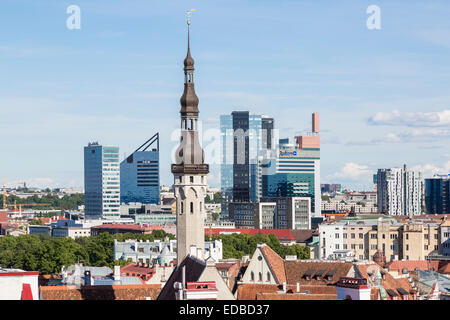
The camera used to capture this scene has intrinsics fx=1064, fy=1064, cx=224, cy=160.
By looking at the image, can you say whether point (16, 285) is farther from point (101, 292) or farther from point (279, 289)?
point (279, 289)

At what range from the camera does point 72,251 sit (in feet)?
422

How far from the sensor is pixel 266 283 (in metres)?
70.3

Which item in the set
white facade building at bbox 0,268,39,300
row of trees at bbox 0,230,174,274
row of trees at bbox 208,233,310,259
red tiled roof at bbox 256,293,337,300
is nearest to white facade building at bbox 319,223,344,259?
row of trees at bbox 208,233,310,259

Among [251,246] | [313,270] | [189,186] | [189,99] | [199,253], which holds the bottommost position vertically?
[251,246]

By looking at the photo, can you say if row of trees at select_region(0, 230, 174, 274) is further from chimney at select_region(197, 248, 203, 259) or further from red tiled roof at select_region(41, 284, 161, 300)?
chimney at select_region(197, 248, 203, 259)

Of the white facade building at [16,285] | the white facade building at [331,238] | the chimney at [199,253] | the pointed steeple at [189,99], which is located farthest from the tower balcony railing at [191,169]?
the white facade building at [331,238]

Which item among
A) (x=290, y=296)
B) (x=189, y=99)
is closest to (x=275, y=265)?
(x=290, y=296)

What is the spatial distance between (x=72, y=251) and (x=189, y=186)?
61.6m

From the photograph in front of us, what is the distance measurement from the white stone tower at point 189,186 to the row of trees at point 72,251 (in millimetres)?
42370

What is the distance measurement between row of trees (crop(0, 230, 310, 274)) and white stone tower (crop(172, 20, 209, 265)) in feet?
139

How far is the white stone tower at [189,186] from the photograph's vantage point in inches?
2751
